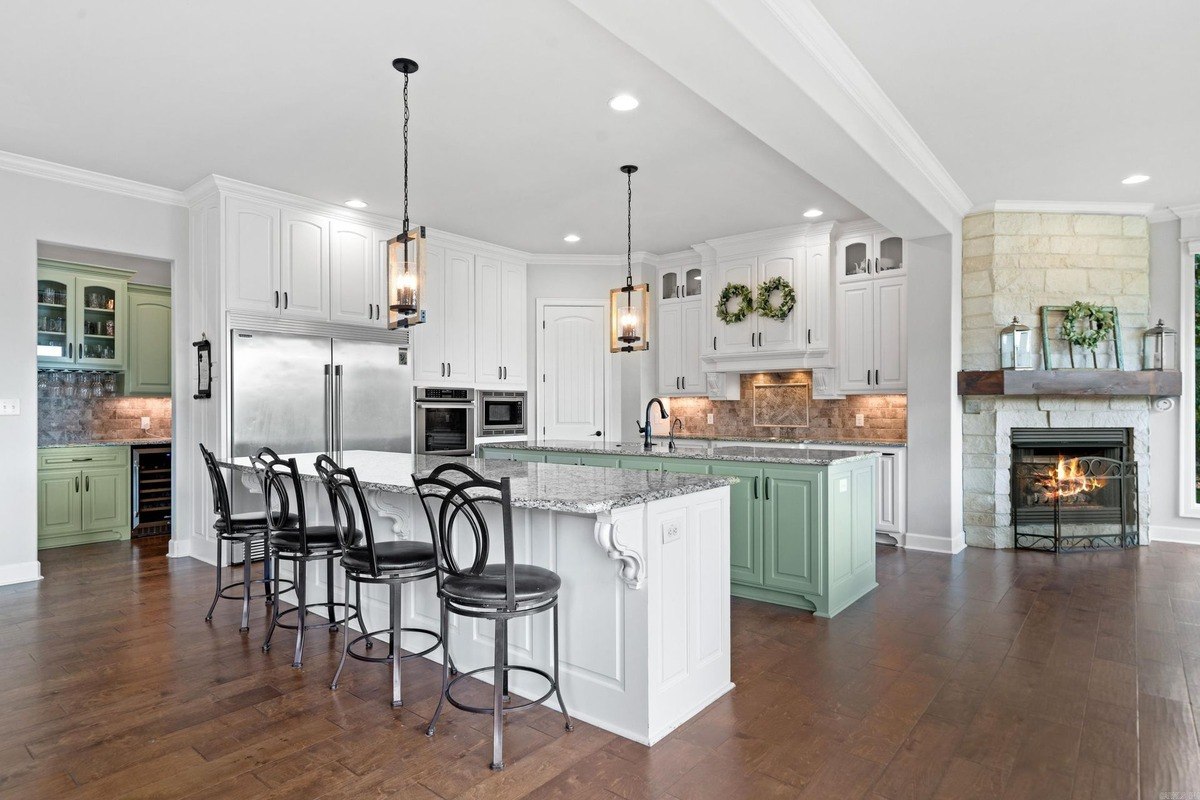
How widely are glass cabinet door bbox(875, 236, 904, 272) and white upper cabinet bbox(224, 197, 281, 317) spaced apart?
4961 millimetres

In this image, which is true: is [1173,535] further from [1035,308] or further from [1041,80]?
[1041,80]

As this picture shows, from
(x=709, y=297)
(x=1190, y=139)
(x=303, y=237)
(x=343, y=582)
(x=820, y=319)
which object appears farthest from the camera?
(x=709, y=297)

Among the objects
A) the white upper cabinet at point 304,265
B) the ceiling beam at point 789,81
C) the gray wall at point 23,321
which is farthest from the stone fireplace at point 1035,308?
the gray wall at point 23,321

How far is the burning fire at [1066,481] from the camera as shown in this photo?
18.5ft

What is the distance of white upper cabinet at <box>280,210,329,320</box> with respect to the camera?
5305mm

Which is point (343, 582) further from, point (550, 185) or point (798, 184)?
point (798, 184)

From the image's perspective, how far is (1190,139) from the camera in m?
4.12

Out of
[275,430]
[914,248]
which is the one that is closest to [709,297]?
[914,248]

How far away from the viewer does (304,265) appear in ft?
17.8

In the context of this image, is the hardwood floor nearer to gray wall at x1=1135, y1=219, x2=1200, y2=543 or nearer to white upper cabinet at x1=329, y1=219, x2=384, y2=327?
gray wall at x1=1135, y1=219, x2=1200, y2=543

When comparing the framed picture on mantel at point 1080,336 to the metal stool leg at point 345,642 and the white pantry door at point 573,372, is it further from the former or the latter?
the metal stool leg at point 345,642

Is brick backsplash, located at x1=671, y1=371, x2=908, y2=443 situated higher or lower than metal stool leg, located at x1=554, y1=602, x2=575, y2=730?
higher

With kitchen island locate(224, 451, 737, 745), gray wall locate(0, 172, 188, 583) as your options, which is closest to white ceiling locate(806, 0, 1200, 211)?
kitchen island locate(224, 451, 737, 745)

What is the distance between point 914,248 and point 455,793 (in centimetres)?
521
